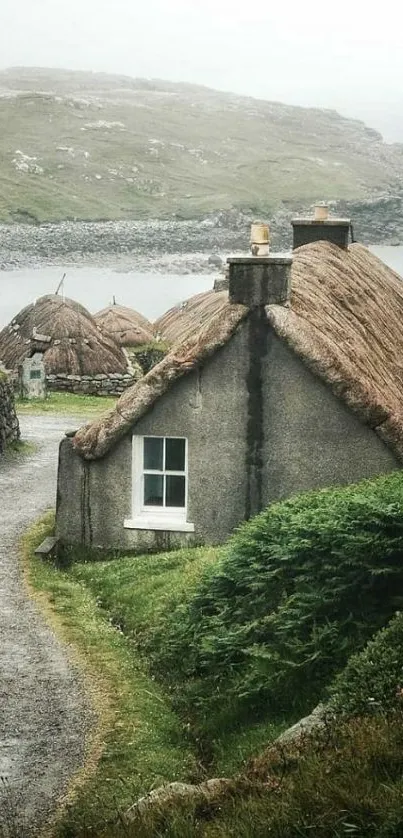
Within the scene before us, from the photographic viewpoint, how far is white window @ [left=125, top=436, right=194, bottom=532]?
18.8 meters

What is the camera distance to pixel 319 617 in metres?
11.7

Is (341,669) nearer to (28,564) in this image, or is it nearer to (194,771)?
(194,771)

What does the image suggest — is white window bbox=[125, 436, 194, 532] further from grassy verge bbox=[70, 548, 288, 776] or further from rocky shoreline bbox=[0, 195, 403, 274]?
rocky shoreline bbox=[0, 195, 403, 274]

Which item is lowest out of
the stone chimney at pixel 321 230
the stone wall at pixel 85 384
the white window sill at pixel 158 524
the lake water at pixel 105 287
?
the white window sill at pixel 158 524

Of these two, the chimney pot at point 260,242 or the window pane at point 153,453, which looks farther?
the chimney pot at point 260,242

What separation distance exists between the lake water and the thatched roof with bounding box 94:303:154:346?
91.9 ft

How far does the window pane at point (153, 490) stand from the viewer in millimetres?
18953

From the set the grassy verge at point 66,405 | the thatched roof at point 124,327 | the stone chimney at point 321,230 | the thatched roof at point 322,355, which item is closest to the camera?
the thatched roof at point 322,355

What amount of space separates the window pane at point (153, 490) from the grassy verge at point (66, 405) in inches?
744

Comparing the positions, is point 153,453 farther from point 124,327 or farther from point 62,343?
point 124,327

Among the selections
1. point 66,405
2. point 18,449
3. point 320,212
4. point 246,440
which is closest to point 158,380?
point 246,440

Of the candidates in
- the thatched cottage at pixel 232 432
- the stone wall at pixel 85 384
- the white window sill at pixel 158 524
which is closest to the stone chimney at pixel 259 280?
the thatched cottage at pixel 232 432

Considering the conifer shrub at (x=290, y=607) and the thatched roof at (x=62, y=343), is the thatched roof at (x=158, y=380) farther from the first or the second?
the thatched roof at (x=62, y=343)

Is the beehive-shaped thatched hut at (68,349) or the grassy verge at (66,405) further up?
the beehive-shaped thatched hut at (68,349)
